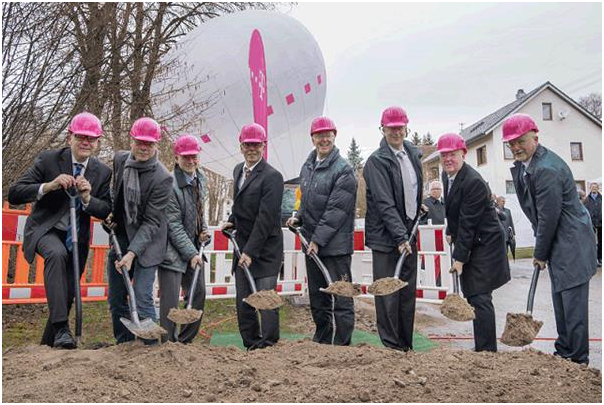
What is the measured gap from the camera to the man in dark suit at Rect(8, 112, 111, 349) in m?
3.73

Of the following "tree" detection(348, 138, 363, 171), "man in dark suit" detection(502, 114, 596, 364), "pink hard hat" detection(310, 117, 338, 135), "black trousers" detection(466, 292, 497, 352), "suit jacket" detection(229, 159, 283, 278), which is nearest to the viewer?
"man in dark suit" detection(502, 114, 596, 364)

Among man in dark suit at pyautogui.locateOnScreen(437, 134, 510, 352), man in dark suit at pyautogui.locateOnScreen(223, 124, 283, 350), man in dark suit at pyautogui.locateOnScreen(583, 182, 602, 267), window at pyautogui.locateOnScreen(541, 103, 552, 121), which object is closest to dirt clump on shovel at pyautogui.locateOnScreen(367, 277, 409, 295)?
man in dark suit at pyautogui.locateOnScreen(437, 134, 510, 352)

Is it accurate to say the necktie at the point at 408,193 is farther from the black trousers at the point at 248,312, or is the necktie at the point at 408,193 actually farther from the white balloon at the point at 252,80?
the white balloon at the point at 252,80

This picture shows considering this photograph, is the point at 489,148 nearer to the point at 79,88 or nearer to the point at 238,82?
the point at 238,82

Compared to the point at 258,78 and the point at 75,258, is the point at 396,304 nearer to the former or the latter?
the point at 75,258

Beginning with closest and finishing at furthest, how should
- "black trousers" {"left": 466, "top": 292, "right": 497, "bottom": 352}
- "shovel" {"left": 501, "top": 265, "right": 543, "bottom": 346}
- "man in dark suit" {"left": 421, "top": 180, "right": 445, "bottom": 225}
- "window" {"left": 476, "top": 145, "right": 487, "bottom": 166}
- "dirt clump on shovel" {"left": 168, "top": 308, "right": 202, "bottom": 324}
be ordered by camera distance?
1. "shovel" {"left": 501, "top": 265, "right": 543, "bottom": 346}
2. "dirt clump on shovel" {"left": 168, "top": 308, "right": 202, "bottom": 324}
3. "black trousers" {"left": 466, "top": 292, "right": 497, "bottom": 352}
4. "man in dark suit" {"left": 421, "top": 180, "right": 445, "bottom": 225}
5. "window" {"left": 476, "top": 145, "right": 487, "bottom": 166}

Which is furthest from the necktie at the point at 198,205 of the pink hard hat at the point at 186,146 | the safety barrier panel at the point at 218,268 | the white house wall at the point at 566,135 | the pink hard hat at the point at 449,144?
the white house wall at the point at 566,135

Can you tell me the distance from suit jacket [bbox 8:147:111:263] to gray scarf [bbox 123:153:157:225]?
0.76 ft

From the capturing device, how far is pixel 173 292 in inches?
160

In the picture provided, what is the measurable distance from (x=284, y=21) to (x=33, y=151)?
8269 mm

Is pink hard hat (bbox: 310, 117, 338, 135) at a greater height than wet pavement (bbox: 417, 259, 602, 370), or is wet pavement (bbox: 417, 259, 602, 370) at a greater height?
pink hard hat (bbox: 310, 117, 338, 135)

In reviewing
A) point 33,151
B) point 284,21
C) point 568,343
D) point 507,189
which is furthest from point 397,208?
point 507,189

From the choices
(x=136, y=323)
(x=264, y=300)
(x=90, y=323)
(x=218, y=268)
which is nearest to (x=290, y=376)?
(x=264, y=300)

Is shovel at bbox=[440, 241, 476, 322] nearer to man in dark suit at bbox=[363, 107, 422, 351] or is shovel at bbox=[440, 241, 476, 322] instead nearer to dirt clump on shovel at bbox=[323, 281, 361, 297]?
man in dark suit at bbox=[363, 107, 422, 351]
